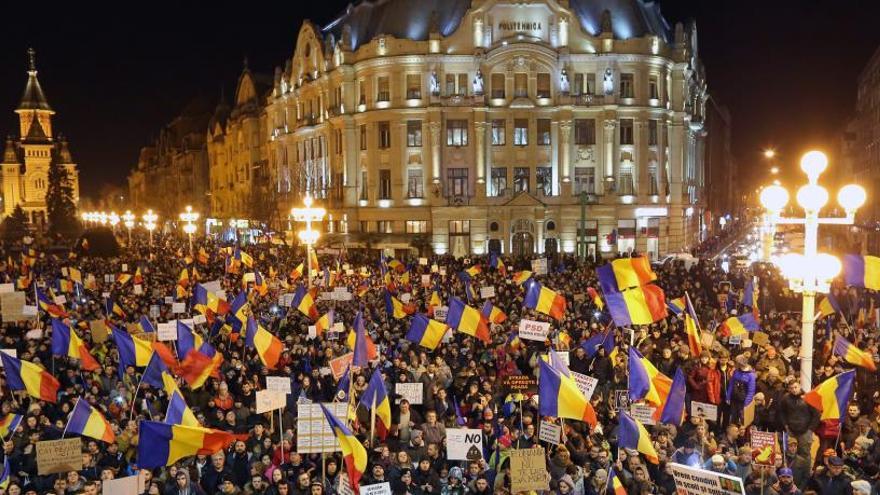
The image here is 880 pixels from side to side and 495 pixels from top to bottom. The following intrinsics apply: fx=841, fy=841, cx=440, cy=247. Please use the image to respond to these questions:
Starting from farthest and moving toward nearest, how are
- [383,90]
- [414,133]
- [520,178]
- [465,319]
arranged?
[383,90], [414,133], [520,178], [465,319]

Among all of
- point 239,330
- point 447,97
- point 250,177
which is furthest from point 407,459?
point 250,177

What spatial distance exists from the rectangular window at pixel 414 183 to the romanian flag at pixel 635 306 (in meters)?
36.9

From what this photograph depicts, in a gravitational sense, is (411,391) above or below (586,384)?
below

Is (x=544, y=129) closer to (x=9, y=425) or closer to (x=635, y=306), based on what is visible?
(x=635, y=306)

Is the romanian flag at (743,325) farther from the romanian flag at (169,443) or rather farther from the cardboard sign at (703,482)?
the romanian flag at (169,443)

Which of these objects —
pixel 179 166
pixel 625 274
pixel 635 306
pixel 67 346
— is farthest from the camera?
pixel 179 166

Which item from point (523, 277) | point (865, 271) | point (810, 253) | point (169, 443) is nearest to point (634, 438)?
point (810, 253)

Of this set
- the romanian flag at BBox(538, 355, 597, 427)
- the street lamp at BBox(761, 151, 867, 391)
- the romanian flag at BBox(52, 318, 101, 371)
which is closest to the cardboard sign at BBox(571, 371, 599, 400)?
the romanian flag at BBox(538, 355, 597, 427)

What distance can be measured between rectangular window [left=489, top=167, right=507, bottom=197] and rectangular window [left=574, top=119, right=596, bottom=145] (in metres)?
4.74

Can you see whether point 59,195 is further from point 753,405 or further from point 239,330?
point 753,405

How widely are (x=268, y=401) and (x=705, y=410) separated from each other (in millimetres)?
6553

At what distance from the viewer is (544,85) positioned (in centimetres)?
5000

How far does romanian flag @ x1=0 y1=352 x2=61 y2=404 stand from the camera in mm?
13366

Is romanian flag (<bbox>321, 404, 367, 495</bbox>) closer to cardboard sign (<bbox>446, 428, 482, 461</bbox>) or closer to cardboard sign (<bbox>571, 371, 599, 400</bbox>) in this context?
cardboard sign (<bbox>446, 428, 482, 461</bbox>)
